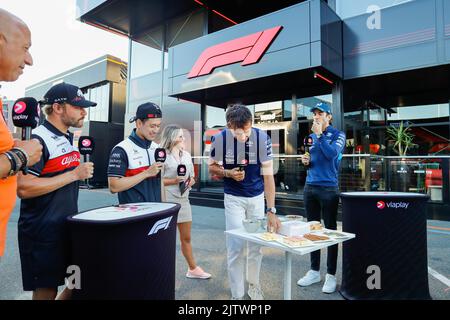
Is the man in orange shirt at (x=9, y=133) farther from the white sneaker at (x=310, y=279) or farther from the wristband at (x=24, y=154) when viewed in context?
the white sneaker at (x=310, y=279)

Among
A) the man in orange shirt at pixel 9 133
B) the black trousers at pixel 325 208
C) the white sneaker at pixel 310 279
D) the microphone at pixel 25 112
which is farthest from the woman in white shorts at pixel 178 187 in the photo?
the man in orange shirt at pixel 9 133

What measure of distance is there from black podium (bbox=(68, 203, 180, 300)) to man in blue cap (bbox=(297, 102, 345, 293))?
86.8 inches

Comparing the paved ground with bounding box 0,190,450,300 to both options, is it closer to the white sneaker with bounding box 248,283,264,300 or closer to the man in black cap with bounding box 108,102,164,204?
the white sneaker with bounding box 248,283,264,300

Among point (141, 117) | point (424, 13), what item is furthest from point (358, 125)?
point (141, 117)

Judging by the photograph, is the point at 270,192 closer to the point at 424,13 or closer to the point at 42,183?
the point at 42,183

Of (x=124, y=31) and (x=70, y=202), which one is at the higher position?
(x=124, y=31)

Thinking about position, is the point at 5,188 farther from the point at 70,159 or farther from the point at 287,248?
the point at 287,248

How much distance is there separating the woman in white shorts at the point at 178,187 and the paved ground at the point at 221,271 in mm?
206

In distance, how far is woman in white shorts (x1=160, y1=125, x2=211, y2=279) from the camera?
3496 millimetres

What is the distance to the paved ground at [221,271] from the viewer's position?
3037mm

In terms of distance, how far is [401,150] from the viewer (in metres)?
8.68

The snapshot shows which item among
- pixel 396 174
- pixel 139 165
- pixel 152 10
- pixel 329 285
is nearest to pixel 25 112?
pixel 139 165

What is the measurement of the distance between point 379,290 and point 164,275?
2.13 m
